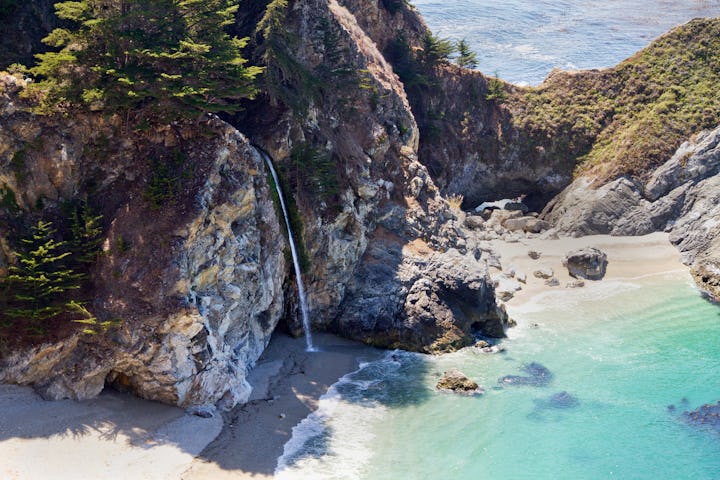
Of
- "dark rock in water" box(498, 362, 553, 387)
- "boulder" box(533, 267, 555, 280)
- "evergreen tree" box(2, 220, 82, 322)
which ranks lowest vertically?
"dark rock in water" box(498, 362, 553, 387)

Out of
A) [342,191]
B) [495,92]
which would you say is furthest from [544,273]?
[495,92]

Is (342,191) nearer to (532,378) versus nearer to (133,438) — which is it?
(532,378)

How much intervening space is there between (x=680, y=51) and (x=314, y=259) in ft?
129

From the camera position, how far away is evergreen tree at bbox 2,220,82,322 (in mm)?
22609

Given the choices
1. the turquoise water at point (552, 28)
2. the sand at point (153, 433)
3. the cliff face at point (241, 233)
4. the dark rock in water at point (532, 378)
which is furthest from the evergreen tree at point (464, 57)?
the sand at point (153, 433)

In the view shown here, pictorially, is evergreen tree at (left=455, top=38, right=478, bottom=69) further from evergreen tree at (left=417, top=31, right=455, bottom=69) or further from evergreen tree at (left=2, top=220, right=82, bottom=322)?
evergreen tree at (left=2, top=220, right=82, bottom=322)

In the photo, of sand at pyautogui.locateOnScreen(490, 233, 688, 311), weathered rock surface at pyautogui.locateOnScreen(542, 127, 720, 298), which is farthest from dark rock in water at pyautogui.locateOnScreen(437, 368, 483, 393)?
weathered rock surface at pyautogui.locateOnScreen(542, 127, 720, 298)

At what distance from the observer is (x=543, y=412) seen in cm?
2672

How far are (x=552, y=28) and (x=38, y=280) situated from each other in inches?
3103

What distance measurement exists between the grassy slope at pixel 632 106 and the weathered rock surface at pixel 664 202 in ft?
4.47

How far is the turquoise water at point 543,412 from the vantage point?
75.7ft

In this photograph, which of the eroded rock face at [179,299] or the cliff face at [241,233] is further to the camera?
the cliff face at [241,233]

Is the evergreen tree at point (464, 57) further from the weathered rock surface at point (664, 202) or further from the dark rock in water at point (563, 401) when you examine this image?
the dark rock in water at point (563, 401)

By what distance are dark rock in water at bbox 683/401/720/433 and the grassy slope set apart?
25510mm
